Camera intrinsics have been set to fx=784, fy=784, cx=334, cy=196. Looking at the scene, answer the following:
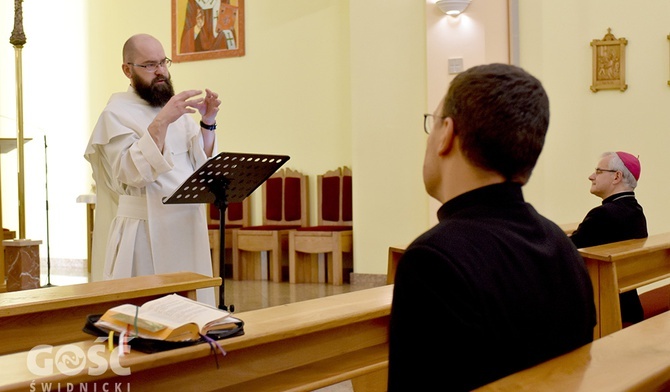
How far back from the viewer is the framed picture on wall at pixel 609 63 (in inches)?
289

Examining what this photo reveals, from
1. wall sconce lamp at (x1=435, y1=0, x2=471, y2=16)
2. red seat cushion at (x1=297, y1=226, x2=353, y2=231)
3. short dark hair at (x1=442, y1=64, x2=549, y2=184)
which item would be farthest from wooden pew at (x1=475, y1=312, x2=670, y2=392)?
red seat cushion at (x1=297, y1=226, x2=353, y2=231)

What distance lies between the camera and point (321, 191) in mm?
9242

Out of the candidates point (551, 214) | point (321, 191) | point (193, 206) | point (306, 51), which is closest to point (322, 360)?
point (193, 206)

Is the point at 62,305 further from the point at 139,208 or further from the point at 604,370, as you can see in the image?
the point at 604,370

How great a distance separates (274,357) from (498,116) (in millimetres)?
1296

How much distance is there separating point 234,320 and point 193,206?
1858 mm

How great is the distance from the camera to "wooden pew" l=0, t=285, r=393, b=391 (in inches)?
82.9

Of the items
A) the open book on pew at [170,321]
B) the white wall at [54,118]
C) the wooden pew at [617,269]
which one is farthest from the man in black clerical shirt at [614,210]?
the white wall at [54,118]

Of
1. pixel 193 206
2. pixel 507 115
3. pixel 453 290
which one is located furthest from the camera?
pixel 193 206

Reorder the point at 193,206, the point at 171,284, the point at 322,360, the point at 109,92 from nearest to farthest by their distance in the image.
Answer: the point at 322,360, the point at 171,284, the point at 193,206, the point at 109,92

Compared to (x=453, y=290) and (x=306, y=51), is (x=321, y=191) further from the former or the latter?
(x=453, y=290)

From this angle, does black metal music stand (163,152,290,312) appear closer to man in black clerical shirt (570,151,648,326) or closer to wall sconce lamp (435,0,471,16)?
man in black clerical shirt (570,151,648,326)

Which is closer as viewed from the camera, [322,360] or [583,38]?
[322,360]

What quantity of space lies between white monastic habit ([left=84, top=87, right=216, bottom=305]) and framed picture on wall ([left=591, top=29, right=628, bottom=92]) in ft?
15.2
